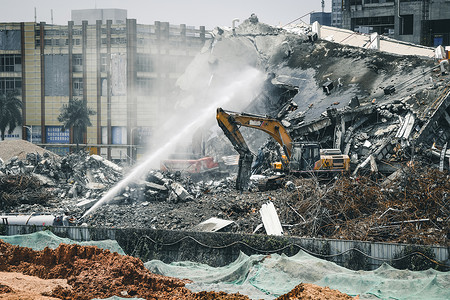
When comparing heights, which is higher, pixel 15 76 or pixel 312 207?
pixel 15 76

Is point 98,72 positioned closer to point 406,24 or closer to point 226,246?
point 406,24

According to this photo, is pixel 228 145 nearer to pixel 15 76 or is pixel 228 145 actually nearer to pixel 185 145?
pixel 185 145

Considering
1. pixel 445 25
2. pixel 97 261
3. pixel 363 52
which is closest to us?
pixel 97 261

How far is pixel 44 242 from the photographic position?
1338 centimetres

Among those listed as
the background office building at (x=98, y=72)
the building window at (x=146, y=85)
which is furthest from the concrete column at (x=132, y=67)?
the building window at (x=146, y=85)

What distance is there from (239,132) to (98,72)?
142 feet

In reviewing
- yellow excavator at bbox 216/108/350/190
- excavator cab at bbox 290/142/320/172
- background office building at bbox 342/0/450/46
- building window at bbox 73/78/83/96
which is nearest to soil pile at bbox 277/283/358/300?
yellow excavator at bbox 216/108/350/190

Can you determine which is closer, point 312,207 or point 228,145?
point 312,207

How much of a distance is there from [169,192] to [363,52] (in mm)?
16177

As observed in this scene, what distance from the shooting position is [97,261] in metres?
11.3

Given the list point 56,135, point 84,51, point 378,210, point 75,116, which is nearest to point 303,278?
point 378,210

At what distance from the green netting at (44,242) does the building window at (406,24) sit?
1703 inches

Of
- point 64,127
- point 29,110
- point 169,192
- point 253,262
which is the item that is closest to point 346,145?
point 169,192

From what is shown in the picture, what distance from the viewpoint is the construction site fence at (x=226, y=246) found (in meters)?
11.6
